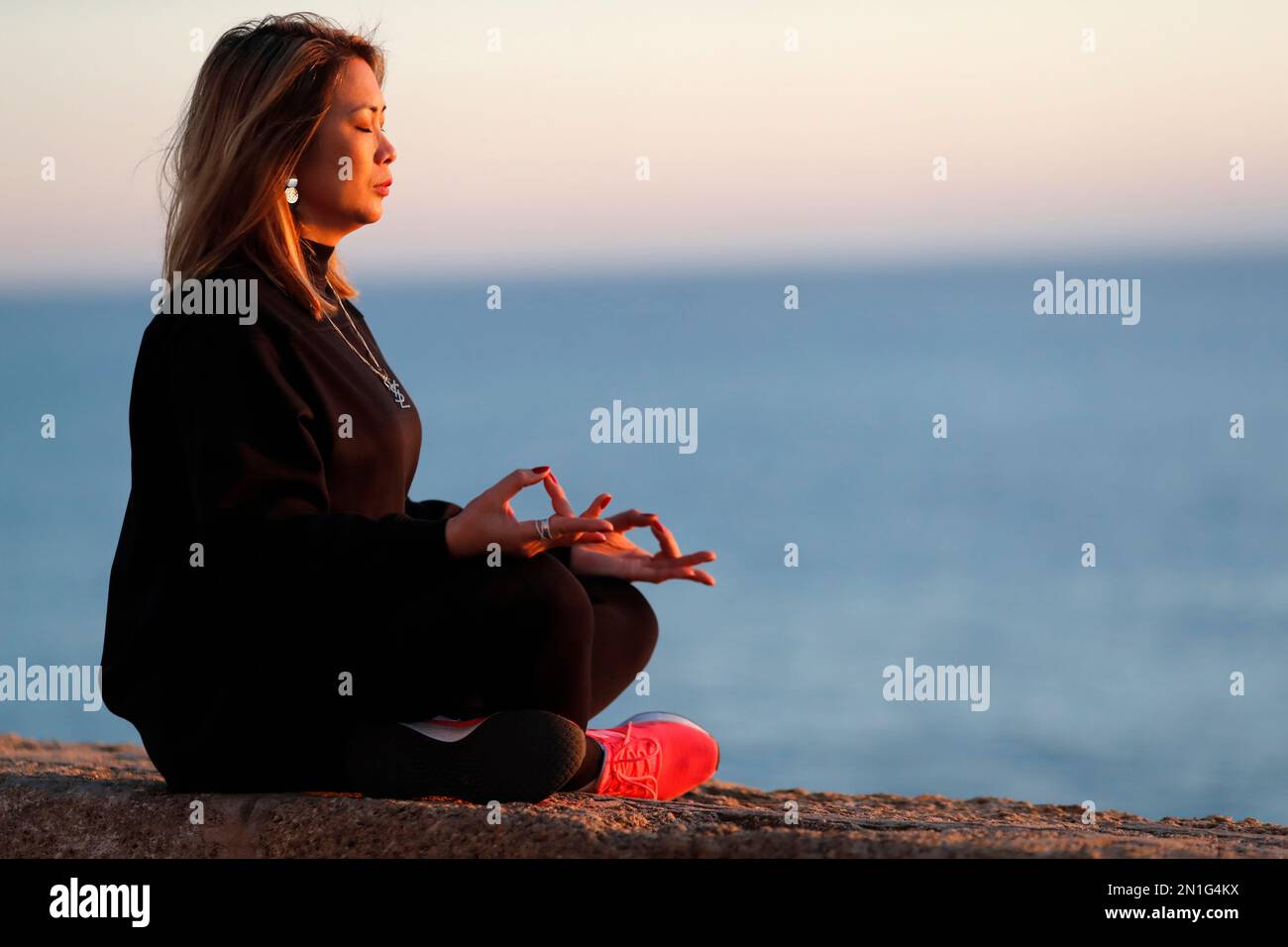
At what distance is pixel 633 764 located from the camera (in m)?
2.95

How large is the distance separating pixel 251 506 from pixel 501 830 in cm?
66

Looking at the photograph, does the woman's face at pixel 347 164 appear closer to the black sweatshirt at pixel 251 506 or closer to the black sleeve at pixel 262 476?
the black sweatshirt at pixel 251 506

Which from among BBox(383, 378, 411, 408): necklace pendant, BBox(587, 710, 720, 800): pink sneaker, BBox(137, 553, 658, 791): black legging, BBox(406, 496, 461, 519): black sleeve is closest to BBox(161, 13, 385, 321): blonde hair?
BBox(383, 378, 411, 408): necklace pendant

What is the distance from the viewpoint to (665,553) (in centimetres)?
306

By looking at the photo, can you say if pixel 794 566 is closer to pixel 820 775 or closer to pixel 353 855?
pixel 820 775

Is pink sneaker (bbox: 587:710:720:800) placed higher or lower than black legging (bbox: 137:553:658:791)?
lower

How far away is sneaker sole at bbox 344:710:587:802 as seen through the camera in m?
2.63

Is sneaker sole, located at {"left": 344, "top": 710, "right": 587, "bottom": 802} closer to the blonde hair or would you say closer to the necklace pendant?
the necklace pendant

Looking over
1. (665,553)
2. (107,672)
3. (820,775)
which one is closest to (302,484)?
(107,672)

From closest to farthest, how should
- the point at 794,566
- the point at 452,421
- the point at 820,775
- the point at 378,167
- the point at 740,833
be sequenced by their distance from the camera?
the point at 740,833 < the point at 378,167 < the point at 820,775 < the point at 794,566 < the point at 452,421

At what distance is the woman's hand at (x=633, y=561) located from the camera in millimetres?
2945

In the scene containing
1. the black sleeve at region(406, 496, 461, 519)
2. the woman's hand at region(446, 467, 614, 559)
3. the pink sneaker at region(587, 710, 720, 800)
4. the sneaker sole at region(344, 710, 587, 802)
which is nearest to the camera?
the woman's hand at region(446, 467, 614, 559)

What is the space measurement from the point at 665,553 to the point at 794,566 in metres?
8.79
